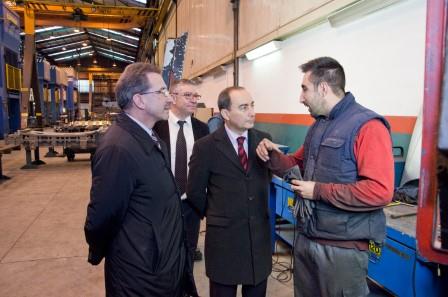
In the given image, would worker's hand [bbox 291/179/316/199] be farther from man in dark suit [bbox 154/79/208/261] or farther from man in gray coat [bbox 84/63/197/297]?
man in dark suit [bbox 154/79/208/261]

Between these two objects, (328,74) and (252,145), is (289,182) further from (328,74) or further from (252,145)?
(328,74)

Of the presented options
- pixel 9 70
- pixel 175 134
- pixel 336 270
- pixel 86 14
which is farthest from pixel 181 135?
pixel 86 14

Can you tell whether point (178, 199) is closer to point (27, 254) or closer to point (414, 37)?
point (414, 37)

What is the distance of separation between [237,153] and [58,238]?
3.25 meters

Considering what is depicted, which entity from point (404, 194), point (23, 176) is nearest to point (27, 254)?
point (404, 194)

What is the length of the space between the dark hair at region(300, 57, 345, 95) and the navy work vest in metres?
0.06

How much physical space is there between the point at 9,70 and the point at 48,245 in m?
10.9

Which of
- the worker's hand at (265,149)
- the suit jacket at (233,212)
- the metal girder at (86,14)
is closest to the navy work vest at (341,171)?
the worker's hand at (265,149)

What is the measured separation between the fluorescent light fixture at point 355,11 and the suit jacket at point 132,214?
85.3 inches

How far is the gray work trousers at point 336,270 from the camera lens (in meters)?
1.55

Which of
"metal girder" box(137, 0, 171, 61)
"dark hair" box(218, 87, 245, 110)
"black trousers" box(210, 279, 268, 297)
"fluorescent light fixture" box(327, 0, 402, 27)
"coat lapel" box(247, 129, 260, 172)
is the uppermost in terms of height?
"metal girder" box(137, 0, 171, 61)

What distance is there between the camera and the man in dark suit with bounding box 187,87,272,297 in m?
1.96

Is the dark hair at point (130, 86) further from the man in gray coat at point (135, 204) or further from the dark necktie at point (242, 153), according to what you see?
the dark necktie at point (242, 153)

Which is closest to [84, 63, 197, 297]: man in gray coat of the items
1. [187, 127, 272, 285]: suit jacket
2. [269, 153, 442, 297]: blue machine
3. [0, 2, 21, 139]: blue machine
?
[187, 127, 272, 285]: suit jacket
